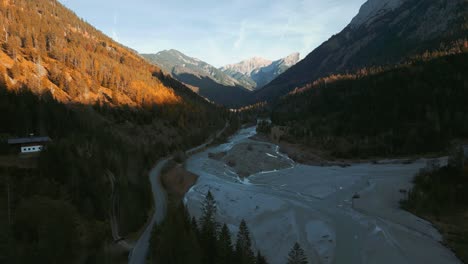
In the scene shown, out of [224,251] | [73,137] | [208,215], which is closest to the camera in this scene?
[224,251]

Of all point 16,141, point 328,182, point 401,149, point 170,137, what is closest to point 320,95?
point 401,149

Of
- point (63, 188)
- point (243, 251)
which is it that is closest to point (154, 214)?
point (63, 188)

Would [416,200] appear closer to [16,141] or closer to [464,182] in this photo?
[464,182]

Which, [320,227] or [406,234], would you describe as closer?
[406,234]

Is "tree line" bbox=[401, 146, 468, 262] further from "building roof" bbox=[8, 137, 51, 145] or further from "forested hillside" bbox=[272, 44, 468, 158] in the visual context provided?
"building roof" bbox=[8, 137, 51, 145]

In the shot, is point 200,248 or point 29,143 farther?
point 29,143

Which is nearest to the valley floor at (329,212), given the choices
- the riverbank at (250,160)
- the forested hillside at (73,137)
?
the riverbank at (250,160)

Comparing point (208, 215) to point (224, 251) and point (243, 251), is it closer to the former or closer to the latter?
point (224, 251)

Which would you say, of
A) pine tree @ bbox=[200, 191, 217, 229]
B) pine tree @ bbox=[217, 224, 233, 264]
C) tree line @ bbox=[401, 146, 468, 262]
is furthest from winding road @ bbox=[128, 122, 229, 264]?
tree line @ bbox=[401, 146, 468, 262]
